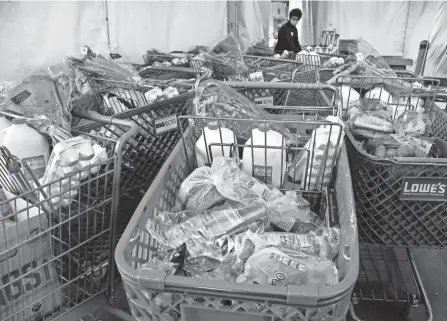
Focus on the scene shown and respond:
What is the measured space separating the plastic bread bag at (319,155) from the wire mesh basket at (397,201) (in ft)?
0.28

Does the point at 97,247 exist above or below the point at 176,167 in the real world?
below

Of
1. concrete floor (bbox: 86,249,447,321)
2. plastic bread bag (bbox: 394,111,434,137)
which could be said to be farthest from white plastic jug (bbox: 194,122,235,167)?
concrete floor (bbox: 86,249,447,321)

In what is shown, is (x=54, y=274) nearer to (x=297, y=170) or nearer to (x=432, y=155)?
(x=297, y=170)

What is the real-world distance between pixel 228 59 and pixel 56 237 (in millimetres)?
2158

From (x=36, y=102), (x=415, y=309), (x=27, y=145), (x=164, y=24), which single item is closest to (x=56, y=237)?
(x=27, y=145)

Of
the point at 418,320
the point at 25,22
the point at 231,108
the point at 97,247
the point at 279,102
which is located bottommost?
the point at 418,320

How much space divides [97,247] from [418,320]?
1434 millimetres

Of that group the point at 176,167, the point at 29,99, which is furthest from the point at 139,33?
the point at 176,167

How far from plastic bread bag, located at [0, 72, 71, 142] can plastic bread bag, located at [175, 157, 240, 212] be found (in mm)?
651

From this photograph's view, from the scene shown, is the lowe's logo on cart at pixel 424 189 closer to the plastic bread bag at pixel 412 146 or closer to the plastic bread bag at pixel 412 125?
the plastic bread bag at pixel 412 146

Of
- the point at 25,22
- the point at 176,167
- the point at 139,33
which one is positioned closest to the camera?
the point at 176,167

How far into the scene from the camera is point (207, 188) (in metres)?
1.18

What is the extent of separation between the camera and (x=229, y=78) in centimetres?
285

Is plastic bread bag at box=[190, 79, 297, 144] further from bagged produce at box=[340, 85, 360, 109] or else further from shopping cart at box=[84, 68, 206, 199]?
bagged produce at box=[340, 85, 360, 109]
